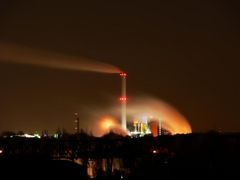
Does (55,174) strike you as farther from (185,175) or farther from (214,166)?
(214,166)

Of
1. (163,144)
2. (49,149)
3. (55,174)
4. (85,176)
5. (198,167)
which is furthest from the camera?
(163,144)

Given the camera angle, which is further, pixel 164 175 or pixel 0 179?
pixel 164 175

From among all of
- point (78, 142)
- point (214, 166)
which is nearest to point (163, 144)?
point (78, 142)

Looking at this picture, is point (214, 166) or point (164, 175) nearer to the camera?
point (164, 175)

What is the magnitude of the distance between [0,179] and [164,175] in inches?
414

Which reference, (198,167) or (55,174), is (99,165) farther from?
(55,174)

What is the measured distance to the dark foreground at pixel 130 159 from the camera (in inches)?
1118

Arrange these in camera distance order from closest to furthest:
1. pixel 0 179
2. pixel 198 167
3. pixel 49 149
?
1. pixel 0 179
2. pixel 198 167
3. pixel 49 149

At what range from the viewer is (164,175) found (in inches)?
1238

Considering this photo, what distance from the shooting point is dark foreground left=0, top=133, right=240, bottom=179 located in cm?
2841

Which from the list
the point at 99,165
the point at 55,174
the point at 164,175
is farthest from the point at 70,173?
the point at 99,165

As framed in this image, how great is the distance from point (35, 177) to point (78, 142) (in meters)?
A: 33.3

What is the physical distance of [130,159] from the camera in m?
51.0

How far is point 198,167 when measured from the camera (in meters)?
33.5
